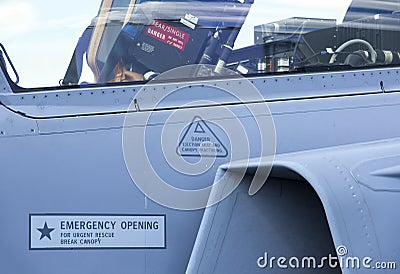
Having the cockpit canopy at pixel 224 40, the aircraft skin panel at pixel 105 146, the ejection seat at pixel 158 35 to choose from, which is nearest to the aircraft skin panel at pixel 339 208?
the aircraft skin panel at pixel 105 146

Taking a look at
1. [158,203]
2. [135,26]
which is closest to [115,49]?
[135,26]

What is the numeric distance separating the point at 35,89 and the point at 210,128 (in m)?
0.86

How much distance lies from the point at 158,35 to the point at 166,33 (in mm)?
41

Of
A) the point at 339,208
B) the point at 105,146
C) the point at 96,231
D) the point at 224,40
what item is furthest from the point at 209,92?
the point at 339,208

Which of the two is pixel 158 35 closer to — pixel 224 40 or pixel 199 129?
pixel 224 40

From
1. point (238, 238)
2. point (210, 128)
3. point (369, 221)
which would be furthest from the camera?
point (210, 128)

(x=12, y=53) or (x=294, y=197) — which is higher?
(x=12, y=53)

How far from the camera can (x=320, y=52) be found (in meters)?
3.76

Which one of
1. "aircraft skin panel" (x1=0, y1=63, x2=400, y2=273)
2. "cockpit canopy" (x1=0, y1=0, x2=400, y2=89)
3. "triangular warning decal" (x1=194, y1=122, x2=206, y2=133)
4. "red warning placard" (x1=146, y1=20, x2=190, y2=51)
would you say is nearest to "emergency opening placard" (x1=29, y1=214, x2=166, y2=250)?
"aircraft skin panel" (x1=0, y1=63, x2=400, y2=273)

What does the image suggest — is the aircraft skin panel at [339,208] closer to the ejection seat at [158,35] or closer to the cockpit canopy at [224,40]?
the cockpit canopy at [224,40]

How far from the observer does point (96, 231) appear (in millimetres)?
3438

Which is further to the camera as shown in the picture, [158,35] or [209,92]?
[158,35]

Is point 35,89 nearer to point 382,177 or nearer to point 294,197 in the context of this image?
point 294,197

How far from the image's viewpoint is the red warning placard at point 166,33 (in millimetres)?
3732
